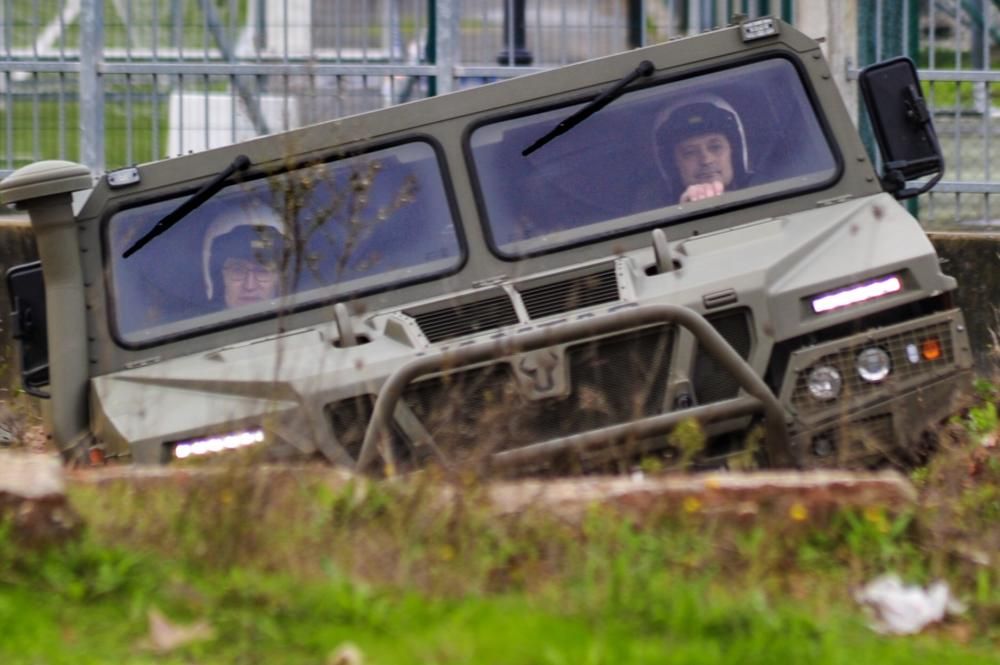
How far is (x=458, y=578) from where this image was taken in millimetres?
3998

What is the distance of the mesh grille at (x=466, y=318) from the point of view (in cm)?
560

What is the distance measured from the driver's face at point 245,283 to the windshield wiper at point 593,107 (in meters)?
0.98

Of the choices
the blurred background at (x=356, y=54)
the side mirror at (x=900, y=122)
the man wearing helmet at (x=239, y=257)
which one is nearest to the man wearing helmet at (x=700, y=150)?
the side mirror at (x=900, y=122)

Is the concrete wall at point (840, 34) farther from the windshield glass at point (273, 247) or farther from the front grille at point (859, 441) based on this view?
the front grille at point (859, 441)

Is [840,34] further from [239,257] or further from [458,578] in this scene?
[458,578]

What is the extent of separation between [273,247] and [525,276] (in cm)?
85

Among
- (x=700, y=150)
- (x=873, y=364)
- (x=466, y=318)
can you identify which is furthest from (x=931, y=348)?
(x=466, y=318)

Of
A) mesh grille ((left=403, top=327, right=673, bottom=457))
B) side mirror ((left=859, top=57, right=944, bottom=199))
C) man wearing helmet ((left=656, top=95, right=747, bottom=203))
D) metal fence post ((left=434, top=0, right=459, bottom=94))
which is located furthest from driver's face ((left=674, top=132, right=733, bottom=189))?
metal fence post ((left=434, top=0, right=459, bottom=94))

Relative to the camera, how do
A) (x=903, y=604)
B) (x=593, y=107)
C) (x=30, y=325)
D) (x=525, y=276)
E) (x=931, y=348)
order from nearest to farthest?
(x=903, y=604), (x=931, y=348), (x=525, y=276), (x=593, y=107), (x=30, y=325)

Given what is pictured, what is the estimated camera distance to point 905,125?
6.16 meters

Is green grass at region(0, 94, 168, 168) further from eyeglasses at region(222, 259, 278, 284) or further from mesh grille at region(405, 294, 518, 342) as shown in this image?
mesh grille at region(405, 294, 518, 342)

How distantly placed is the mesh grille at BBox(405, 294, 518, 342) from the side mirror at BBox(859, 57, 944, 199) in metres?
1.47

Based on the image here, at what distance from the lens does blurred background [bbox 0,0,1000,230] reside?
9.62 meters

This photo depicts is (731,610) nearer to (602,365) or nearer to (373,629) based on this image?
(373,629)
